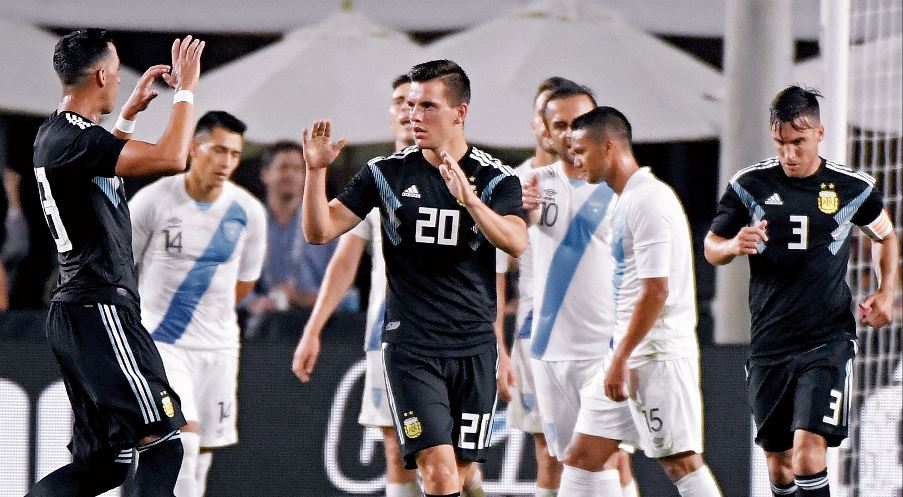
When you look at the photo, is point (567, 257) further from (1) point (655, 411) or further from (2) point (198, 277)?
(2) point (198, 277)

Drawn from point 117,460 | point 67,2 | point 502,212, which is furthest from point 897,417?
point 67,2

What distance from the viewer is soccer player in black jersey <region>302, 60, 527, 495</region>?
18.7 feet

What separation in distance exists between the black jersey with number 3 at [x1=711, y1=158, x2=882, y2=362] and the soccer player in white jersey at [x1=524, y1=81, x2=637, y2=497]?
825 mm

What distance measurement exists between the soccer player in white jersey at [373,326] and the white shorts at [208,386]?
68 cm

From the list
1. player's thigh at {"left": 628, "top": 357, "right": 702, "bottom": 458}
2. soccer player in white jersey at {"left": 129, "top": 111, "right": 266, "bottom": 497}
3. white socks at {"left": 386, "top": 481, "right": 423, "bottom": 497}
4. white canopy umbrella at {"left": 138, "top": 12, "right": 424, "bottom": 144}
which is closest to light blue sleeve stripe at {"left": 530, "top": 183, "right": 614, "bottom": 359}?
player's thigh at {"left": 628, "top": 357, "right": 702, "bottom": 458}

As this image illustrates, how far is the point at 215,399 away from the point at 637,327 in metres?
2.76

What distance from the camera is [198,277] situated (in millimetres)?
7512

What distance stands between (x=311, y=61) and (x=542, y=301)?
5.75 metres

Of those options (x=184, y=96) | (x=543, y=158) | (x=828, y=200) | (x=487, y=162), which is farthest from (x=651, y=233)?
(x=184, y=96)

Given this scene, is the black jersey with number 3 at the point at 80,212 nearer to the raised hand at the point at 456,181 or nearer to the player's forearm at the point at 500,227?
the raised hand at the point at 456,181

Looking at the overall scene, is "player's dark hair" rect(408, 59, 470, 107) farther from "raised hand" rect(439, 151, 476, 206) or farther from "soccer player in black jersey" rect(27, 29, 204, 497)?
"soccer player in black jersey" rect(27, 29, 204, 497)

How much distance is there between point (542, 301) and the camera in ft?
22.7

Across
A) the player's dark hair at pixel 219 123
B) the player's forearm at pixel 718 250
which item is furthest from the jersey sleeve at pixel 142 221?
the player's forearm at pixel 718 250

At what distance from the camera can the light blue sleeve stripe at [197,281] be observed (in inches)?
294
